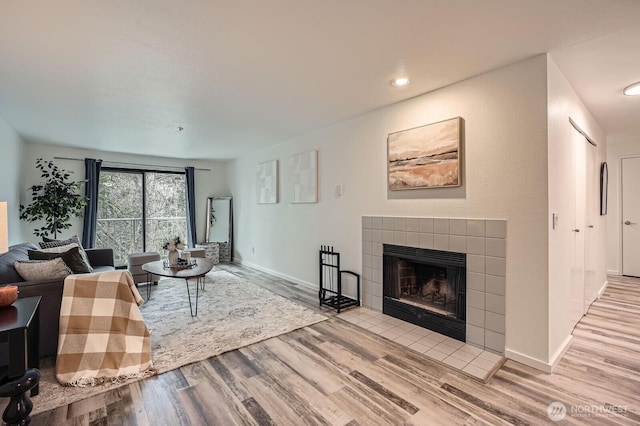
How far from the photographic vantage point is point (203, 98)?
300cm

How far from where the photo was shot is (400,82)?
105 inches

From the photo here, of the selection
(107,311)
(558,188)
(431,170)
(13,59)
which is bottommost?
(107,311)

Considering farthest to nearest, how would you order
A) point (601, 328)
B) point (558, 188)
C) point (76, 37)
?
point (601, 328), point (558, 188), point (76, 37)

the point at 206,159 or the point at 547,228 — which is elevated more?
the point at 206,159

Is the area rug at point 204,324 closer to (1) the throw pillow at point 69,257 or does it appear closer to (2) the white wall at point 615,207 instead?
(1) the throw pillow at point 69,257

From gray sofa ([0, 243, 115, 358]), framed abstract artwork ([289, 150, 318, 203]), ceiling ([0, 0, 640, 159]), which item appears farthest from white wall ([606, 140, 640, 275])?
gray sofa ([0, 243, 115, 358])

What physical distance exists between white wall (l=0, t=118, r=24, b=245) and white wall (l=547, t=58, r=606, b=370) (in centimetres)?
579

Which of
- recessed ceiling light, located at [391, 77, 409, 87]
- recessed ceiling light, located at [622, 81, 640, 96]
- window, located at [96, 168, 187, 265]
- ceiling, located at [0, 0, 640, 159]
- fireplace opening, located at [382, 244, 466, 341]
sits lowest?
fireplace opening, located at [382, 244, 466, 341]

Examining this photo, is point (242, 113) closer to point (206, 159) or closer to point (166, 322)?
point (166, 322)

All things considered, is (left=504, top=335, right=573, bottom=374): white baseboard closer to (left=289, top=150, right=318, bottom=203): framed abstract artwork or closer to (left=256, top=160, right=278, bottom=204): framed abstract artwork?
(left=289, top=150, right=318, bottom=203): framed abstract artwork

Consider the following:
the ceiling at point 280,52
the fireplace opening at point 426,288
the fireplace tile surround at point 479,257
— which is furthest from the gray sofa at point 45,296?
the fireplace tile surround at point 479,257

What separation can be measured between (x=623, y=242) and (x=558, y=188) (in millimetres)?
4469

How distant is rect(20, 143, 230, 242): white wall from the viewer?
4867mm

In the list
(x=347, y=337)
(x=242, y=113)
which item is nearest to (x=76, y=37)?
(x=242, y=113)
